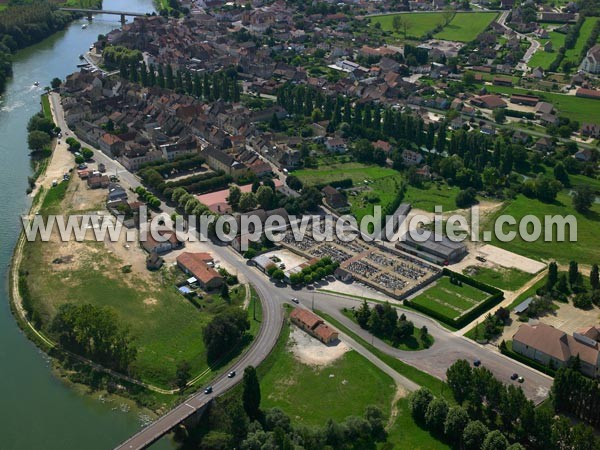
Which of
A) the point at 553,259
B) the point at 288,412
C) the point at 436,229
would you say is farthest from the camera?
the point at 436,229

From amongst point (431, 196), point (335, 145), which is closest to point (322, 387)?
point (431, 196)

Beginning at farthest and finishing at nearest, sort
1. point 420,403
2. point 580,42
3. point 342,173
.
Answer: point 580,42, point 342,173, point 420,403

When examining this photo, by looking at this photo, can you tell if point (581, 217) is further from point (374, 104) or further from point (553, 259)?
point (374, 104)

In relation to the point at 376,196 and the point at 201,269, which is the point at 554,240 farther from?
the point at 201,269

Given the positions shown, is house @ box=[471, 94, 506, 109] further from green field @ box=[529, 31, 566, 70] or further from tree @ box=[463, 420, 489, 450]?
tree @ box=[463, 420, 489, 450]

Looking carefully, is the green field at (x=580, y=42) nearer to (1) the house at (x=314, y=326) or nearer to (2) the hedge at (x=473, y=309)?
(2) the hedge at (x=473, y=309)

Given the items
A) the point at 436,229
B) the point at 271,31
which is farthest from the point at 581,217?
the point at 271,31

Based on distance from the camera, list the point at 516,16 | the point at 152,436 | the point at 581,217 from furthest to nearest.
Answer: the point at 516,16 < the point at 581,217 < the point at 152,436
